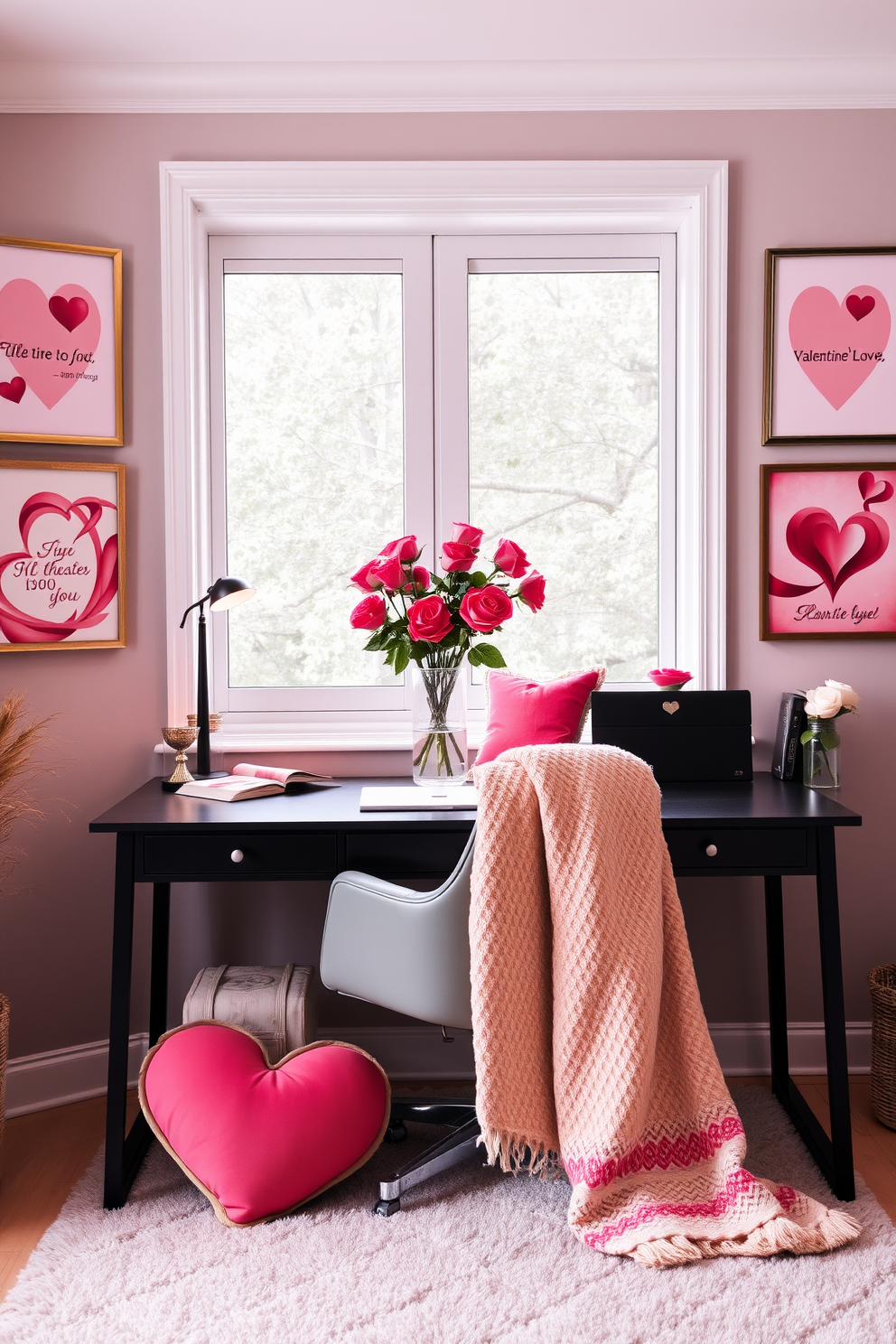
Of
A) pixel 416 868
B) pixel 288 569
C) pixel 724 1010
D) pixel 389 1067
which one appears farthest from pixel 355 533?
pixel 724 1010

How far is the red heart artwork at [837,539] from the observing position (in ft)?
7.92

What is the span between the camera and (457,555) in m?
2.07

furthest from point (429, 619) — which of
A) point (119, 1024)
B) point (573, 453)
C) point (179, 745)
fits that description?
point (119, 1024)

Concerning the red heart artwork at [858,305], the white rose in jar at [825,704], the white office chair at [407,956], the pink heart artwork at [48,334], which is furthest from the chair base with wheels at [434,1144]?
the red heart artwork at [858,305]

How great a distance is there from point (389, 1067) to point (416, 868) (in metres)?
0.82

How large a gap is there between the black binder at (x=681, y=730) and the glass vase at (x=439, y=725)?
1.04ft

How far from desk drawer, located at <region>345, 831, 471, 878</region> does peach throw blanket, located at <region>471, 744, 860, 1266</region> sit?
0.84 ft

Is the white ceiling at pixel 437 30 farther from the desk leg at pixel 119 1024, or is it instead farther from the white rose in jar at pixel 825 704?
the desk leg at pixel 119 1024

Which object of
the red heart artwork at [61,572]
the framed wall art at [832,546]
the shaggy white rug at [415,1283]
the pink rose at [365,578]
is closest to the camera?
the shaggy white rug at [415,1283]

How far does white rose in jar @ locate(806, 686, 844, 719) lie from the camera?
7.24 ft

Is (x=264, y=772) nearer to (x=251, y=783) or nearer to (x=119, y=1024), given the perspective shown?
(x=251, y=783)

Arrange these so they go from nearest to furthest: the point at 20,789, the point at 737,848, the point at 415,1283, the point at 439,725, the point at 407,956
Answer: the point at 415,1283
the point at 407,956
the point at 737,848
the point at 439,725
the point at 20,789

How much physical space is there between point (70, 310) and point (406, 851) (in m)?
1.57

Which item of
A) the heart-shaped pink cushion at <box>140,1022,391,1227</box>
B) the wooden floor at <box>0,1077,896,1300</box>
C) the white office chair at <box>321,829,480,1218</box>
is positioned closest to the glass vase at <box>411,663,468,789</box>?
the white office chair at <box>321,829,480,1218</box>
